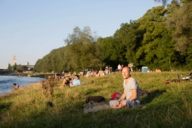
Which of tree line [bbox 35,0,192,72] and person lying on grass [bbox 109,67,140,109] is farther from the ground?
tree line [bbox 35,0,192,72]

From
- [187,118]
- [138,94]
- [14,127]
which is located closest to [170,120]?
[187,118]

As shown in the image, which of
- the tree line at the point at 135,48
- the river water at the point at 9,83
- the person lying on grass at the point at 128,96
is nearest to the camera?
the person lying on grass at the point at 128,96

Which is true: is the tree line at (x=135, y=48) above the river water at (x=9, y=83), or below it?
above

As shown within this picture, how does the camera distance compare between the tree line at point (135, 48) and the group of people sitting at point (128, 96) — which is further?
the tree line at point (135, 48)

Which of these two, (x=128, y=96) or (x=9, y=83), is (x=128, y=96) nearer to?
(x=128, y=96)

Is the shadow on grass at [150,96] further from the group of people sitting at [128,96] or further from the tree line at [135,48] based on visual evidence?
the tree line at [135,48]

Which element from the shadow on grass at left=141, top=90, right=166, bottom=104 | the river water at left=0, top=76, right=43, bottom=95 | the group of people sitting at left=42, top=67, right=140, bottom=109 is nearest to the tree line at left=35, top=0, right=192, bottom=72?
the river water at left=0, top=76, right=43, bottom=95

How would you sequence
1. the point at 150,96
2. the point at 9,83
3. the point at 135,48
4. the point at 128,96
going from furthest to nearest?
1. the point at 9,83
2. the point at 135,48
3. the point at 150,96
4. the point at 128,96

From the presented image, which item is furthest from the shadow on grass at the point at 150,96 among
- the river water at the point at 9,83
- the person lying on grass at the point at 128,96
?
the river water at the point at 9,83

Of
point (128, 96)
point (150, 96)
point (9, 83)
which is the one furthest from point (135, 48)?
point (128, 96)

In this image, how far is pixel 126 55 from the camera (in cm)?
10169

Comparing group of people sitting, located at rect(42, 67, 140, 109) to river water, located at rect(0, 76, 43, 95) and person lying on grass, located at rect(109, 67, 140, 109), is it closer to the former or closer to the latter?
person lying on grass, located at rect(109, 67, 140, 109)

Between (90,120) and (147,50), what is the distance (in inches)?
3228

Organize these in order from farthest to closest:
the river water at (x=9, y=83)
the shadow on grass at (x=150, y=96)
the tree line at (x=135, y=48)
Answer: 1. the tree line at (x=135, y=48)
2. the river water at (x=9, y=83)
3. the shadow on grass at (x=150, y=96)
